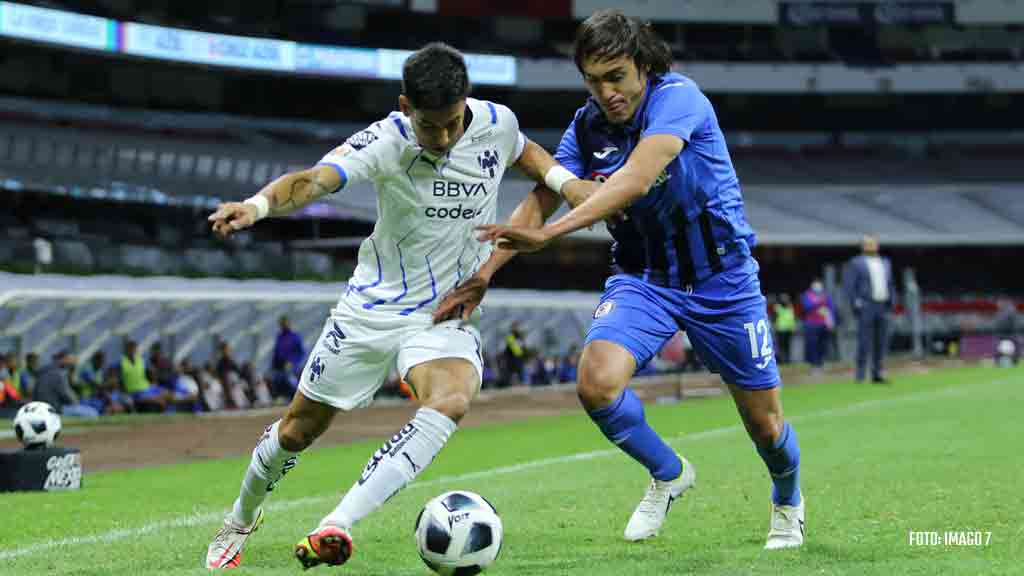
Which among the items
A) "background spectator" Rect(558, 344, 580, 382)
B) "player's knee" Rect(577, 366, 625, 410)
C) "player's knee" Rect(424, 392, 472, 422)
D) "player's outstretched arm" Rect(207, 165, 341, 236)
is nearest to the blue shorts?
"player's knee" Rect(577, 366, 625, 410)

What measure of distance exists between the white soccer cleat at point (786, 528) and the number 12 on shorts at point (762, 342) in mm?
670

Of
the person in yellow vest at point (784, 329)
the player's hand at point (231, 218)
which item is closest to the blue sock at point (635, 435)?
the player's hand at point (231, 218)

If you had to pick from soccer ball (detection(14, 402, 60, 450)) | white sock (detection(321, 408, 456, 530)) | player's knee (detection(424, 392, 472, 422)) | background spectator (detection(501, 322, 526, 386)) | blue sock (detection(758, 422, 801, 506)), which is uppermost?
player's knee (detection(424, 392, 472, 422))

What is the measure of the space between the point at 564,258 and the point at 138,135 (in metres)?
15.8

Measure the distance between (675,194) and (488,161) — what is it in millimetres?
822

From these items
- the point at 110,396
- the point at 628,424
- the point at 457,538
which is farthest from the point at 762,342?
the point at 110,396

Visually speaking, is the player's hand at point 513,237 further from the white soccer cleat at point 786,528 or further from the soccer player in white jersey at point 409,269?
the white soccer cleat at point 786,528

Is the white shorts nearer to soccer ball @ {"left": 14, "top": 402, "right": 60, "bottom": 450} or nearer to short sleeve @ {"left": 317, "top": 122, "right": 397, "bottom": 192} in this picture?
short sleeve @ {"left": 317, "top": 122, "right": 397, "bottom": 192}

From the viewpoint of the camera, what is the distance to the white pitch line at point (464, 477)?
22.6 feet

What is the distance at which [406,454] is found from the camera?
4.96 metres

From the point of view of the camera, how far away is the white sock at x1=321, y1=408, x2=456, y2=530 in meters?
4.77

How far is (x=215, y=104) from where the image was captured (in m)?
46.5

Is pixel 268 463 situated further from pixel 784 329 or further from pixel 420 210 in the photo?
pixel 784 329

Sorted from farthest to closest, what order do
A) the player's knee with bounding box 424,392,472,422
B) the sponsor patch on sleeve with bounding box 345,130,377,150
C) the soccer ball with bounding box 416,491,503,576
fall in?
the sponsor patch on sleeve with bounding box 345,130,377,150, the player's knee with bounding box 424,392,472,422, the soccer ball with bounding box 416,491,503,576
